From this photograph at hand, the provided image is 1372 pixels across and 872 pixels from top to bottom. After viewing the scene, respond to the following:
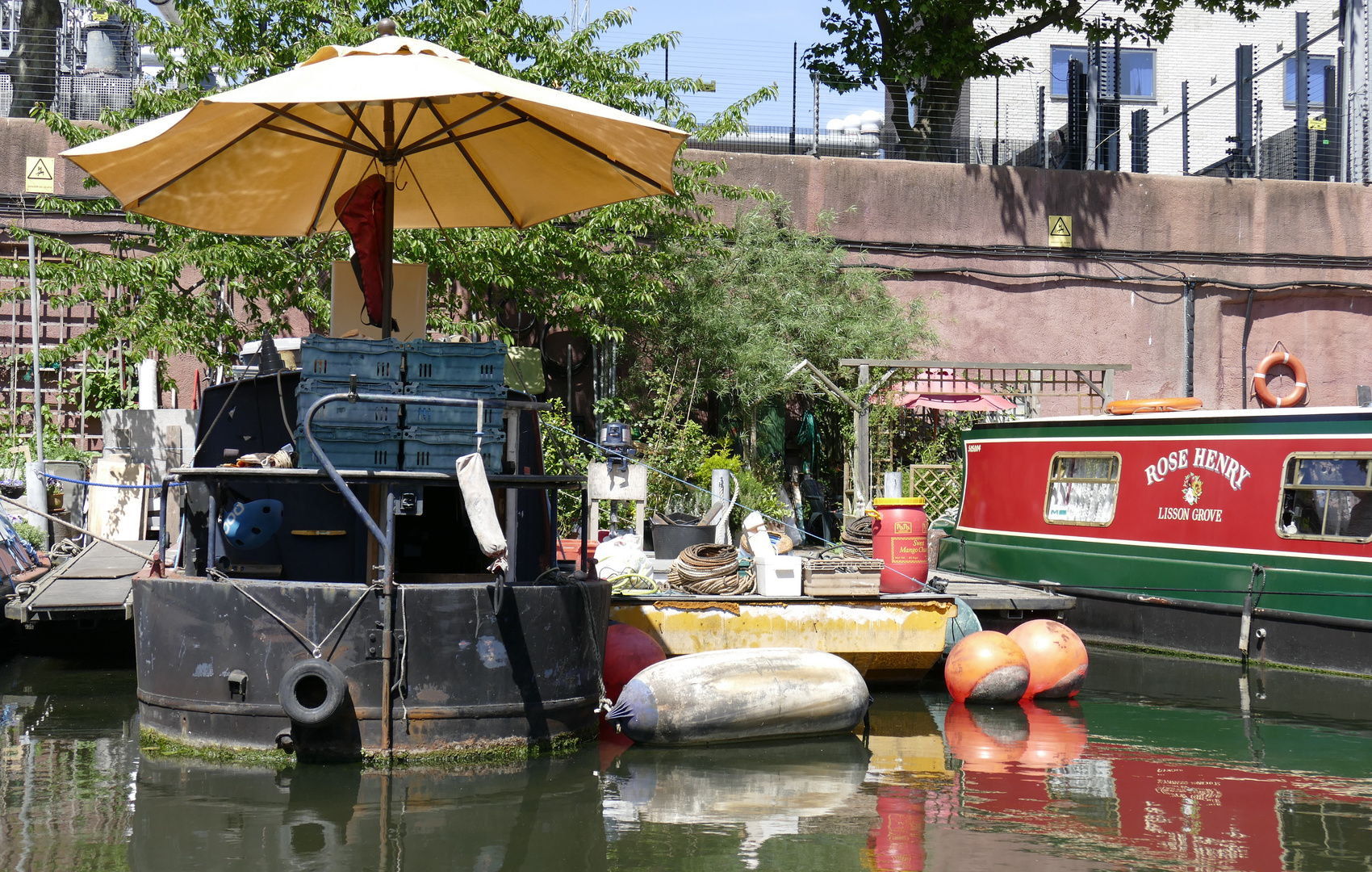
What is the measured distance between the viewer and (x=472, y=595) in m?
7.19

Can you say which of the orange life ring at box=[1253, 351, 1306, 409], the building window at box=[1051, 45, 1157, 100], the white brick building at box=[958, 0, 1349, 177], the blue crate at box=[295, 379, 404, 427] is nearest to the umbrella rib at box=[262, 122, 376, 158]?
the blue crate at box=[295, 379, 404, 427]

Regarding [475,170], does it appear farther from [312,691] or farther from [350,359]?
[312,691]

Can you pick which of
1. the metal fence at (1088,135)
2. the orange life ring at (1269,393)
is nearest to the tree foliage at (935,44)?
the metal fence at (1088,135)

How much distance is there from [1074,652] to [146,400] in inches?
389

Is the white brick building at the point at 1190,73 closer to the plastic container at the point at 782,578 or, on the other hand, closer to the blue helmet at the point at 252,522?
the plastic container at the point at 782,578

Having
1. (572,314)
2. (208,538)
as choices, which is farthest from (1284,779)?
(572,314)

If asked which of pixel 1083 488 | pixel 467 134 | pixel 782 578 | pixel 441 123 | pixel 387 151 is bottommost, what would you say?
pixel 782 578

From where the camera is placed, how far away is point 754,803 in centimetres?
696

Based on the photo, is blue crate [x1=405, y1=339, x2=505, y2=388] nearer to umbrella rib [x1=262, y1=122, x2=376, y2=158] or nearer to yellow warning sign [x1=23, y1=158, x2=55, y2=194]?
umbrella rib [x1=262, y1=122, x2=376, y2=158]

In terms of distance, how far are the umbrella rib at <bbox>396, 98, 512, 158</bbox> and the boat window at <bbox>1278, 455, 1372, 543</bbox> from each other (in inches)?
313

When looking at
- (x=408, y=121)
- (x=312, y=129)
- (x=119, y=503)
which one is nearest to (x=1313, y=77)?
(x=119, y=503)

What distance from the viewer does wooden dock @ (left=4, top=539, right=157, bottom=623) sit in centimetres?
984

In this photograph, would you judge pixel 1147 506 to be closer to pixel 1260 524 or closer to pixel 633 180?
pixel 1260 524

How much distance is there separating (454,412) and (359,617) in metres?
1.26
